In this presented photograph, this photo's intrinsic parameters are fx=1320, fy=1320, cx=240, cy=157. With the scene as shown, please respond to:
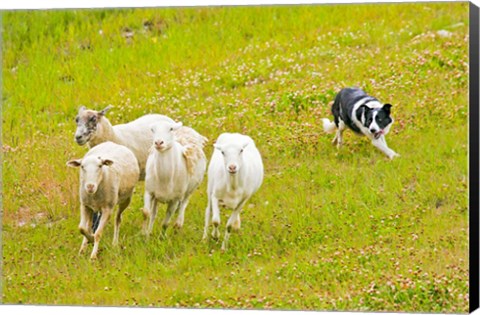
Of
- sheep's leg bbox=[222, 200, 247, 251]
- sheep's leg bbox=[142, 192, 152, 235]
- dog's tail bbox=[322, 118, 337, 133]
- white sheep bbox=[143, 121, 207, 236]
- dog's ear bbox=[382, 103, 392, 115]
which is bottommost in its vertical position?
sheep's leg bbox=[222, 200, 247, 251]

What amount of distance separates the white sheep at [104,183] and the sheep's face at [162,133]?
1.59 ft

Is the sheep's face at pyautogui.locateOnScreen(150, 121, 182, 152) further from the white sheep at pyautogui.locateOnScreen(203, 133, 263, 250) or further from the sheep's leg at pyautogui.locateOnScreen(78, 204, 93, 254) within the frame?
the sheep's leg at pyautogui.locateOnScreen(78, 204, 93, 254)

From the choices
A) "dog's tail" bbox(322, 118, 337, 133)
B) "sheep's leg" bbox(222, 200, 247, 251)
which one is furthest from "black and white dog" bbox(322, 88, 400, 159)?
"sheep's leg" bbox(222, 200, 247, 251)

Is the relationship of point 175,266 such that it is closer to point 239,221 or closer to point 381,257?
point 239,221

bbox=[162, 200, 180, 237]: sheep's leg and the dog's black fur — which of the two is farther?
bbox=[162, 200, 180, 237]: sheep's leg

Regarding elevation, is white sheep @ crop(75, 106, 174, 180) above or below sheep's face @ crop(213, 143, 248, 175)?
above

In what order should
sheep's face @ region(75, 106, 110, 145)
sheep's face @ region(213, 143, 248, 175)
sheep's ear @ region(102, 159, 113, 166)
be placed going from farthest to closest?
sheep's face @ region(75, 106, 110, 145)
sheep's ear @ region(102, 159, 113, 166)
sheep's face @ region(213, 143, 248, 175)

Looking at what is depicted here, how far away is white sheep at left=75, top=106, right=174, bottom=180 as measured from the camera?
Answer: 1283 centimetres

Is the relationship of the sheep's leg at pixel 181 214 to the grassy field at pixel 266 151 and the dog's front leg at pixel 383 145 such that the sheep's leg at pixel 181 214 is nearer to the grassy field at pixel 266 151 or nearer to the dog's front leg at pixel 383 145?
the grassy field at pixel 266 151

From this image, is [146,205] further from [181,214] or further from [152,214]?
[181,214]

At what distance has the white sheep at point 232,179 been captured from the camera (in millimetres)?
12047

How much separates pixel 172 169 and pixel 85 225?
3.23 feet

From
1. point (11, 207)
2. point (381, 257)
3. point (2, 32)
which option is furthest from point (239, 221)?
point (2, 32)

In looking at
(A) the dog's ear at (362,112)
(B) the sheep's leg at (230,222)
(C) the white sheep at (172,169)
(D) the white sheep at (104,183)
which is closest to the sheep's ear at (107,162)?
(D) the white sheep at (104,183)
